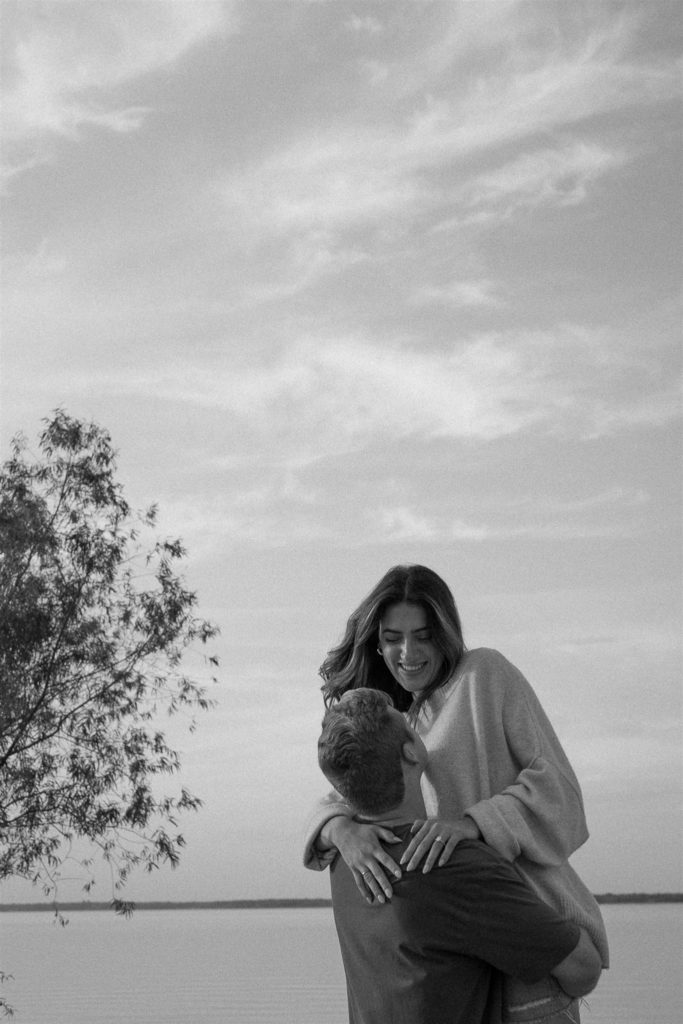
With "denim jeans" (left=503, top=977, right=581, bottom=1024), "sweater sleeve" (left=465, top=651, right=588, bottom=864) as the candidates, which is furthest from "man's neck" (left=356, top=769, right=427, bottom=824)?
"denim jeans" (left=503, top=977, right=581, bottom=1024)

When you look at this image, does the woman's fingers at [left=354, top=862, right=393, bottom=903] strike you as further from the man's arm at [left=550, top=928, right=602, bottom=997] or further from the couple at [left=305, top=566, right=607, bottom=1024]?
the man's arm at [left=550, top=928, right=602, bottom=997]

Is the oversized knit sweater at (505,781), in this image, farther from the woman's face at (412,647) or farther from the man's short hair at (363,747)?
the man's short hair at (363,747)

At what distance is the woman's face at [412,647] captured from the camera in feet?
10.4

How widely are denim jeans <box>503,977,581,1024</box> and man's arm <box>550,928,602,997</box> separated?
0.02 m

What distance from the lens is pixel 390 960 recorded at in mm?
2539

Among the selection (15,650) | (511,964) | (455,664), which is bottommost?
(511,964)

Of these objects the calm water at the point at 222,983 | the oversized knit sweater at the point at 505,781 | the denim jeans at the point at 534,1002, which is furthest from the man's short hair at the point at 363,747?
the calm water at the point at 222,983

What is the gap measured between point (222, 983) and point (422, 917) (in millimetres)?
78256

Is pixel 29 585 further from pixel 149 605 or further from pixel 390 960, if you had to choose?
pixel 390 960

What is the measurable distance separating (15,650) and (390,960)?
16393 millimetres

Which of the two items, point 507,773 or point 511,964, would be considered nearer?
point 511,964

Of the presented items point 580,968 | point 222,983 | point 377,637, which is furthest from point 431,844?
point 222,983

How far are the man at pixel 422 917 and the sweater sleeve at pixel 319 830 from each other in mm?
186

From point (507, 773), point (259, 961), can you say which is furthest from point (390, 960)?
point (259, 961)
